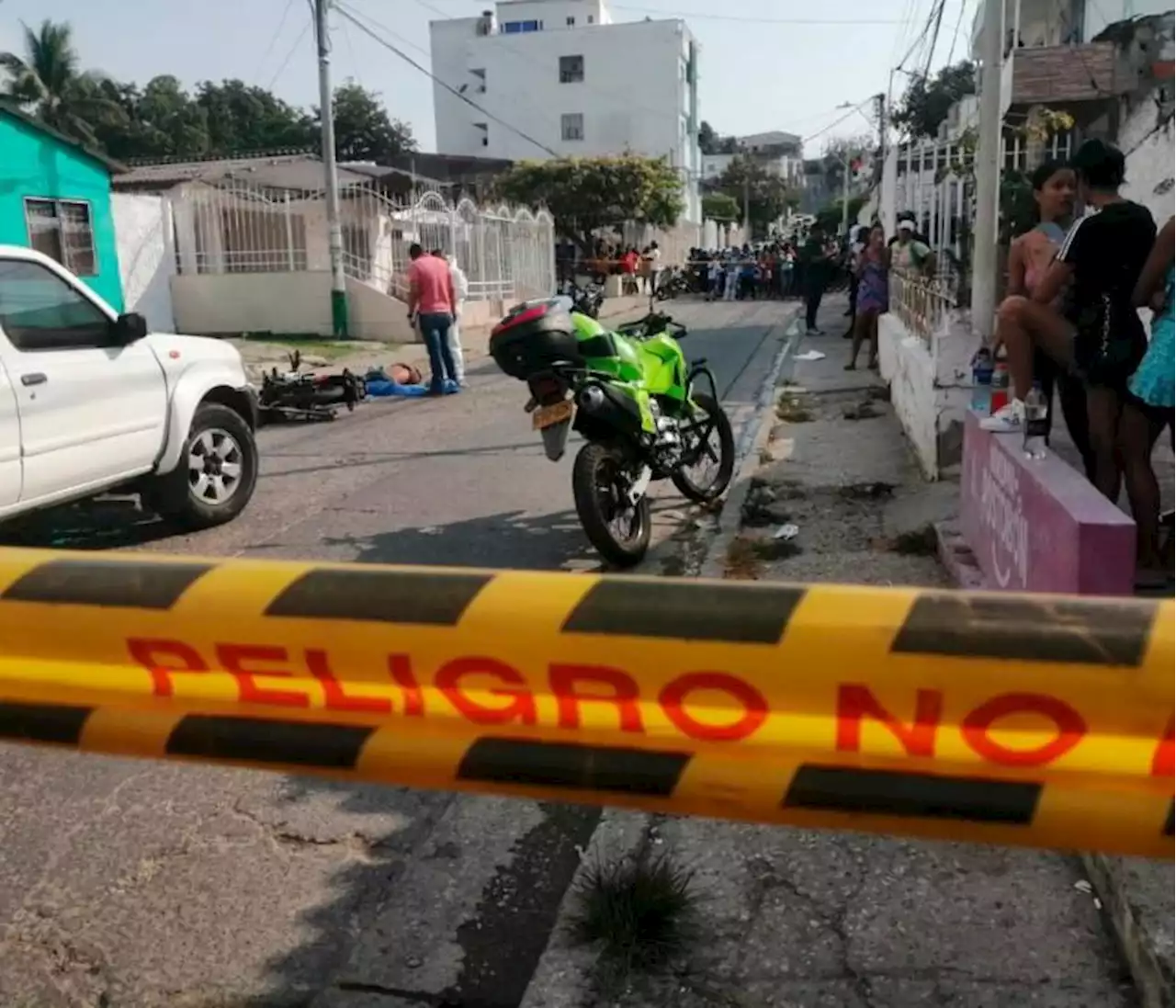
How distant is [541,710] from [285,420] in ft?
33.6

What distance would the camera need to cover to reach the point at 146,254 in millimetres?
20188

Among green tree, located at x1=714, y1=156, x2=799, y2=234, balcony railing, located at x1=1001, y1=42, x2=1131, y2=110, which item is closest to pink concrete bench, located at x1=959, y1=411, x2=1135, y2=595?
balcony railing, located at x1=1001, y1=42, x2=1131, y2=110

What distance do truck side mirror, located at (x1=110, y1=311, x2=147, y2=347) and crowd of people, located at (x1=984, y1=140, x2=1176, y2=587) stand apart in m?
4.28

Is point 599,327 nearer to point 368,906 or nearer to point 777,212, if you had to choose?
point 368,906

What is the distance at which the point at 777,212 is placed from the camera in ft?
284

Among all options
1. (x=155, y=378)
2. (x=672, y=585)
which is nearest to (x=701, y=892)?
(x=672, y=585)

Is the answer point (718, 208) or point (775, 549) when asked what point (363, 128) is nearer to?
point (718, 208)

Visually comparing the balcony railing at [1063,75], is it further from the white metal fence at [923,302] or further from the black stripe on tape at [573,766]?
the black stripe on tape at [573,766]

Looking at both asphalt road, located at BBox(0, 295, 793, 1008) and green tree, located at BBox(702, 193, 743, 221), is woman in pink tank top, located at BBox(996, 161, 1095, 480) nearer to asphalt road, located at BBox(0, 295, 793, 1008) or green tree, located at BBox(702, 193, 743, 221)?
asphalt road, located at BBox(0, 295, 793, 1008)

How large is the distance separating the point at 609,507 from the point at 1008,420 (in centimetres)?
191

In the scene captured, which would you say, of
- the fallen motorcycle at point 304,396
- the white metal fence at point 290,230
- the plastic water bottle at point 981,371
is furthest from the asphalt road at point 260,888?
the white metal fence at point 290,230

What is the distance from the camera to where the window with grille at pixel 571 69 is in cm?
7019

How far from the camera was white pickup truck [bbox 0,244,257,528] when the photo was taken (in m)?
5.64

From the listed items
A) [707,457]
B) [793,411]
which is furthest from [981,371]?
[793,411]
